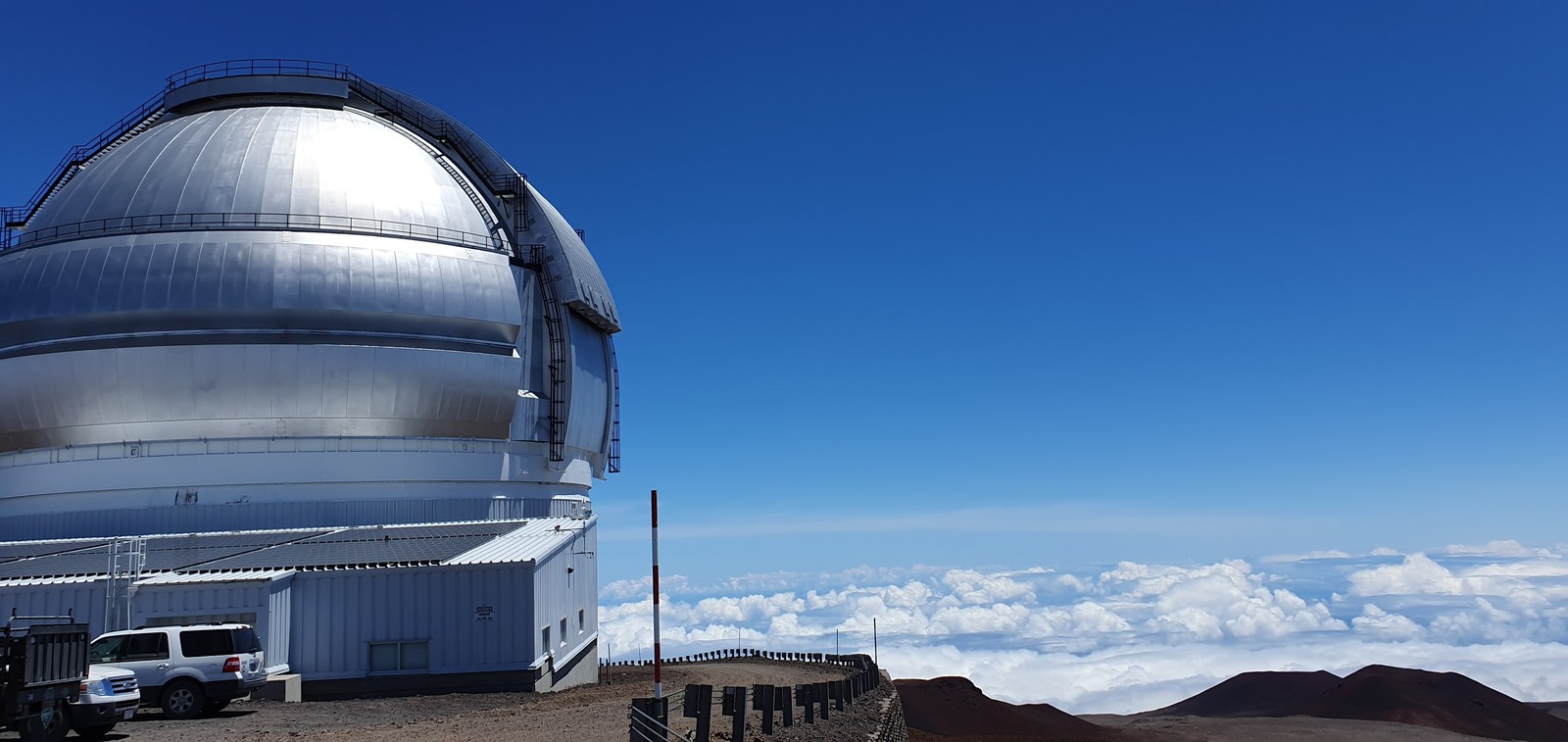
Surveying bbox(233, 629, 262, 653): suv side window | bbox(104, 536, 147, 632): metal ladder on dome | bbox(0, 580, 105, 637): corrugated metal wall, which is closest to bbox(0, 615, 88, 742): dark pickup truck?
bbox(233, 629, 262, 653): suv side window

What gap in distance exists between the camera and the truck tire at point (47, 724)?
1403cm

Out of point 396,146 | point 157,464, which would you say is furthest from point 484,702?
point 396,146

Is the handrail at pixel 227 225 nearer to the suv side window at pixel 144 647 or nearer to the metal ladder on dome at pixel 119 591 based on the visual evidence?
the metal ladder on dome at pixel 119 591

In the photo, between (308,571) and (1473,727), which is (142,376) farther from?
(1473,727)

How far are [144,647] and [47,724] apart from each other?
4328mm

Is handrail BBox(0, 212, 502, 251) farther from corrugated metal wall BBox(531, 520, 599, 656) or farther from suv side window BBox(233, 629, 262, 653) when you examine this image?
suv side window BBox(233, 629, 262, 653)

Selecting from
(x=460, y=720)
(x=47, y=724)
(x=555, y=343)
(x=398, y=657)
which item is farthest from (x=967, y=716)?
(x=47, y=724)

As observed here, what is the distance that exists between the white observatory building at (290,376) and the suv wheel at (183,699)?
608 cm

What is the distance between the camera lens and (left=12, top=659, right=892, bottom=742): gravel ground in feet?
52.9

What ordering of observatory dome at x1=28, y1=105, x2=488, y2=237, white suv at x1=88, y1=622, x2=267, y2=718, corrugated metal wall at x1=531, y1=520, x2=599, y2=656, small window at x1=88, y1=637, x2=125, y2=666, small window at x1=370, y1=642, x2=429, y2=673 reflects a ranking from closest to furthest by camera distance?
1. small window at x1=88, y1=637, x2=125, y2=666
2. white suv at x1=88, y1=622, x2=267, y2=718
3. small window at x1=370, y1=642, x2=429, y2=673
4. corrugated metal wall at x1=531, y1=520, x2=599, y2=656
5. observatory dome at x1=28, y1=105, x2=488, y2=237

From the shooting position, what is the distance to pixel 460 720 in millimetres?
18344

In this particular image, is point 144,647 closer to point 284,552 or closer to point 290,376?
point 284,552

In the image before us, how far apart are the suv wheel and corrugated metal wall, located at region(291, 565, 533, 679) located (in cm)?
504

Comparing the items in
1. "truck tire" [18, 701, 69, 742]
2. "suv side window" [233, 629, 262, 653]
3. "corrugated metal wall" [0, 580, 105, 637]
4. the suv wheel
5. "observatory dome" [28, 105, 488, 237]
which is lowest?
the suv wheel
